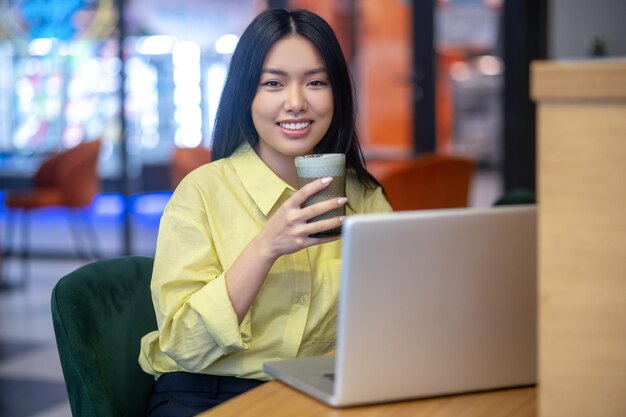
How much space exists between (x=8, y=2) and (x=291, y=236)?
6.25 meters

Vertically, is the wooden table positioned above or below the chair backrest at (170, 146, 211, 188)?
below

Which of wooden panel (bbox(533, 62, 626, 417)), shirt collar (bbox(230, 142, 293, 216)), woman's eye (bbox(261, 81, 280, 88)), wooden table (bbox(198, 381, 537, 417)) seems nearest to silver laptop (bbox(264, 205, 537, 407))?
wooden table (bbox(198, 381, 537, 417))

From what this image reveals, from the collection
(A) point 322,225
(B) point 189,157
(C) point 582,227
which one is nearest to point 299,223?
(A) point 322,225

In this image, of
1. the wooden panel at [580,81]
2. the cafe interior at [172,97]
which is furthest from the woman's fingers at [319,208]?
the cafe interior at [172,97]

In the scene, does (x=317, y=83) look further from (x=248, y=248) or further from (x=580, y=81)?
(x=580, y=81)

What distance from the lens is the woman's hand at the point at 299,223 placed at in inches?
54.7

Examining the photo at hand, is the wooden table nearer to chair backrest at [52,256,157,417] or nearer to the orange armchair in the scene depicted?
chair backrest at [52,256,157,417]

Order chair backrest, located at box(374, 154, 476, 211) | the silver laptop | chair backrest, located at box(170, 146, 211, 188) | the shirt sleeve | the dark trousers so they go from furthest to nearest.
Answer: chair backrest, located at box(170, 146, 211, 188) → chair backrest, located at box(374, 154, 476, 211) → the dark trousers → the shirt sleeve → the silver laptop

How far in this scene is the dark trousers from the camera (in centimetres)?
164

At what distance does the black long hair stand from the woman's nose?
7cm

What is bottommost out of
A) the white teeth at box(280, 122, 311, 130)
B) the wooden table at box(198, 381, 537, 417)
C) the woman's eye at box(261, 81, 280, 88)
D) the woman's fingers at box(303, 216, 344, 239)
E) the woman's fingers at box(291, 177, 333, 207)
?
the wooden table at box(198, 381, 537, 417)

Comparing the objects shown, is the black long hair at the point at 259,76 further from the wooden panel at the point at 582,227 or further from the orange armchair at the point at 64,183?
the orange armchair at the point at 64,183

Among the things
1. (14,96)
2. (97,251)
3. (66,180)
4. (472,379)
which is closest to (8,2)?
(14,96)

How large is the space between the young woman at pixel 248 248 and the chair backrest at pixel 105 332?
51 millimetres
